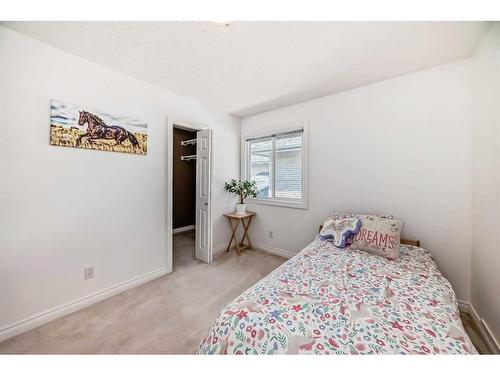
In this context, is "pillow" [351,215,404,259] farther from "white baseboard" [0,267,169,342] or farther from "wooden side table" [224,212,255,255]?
"white baseboard" [0,267,169,342]

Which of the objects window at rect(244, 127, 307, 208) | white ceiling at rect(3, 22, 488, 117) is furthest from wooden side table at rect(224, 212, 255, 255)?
white ceiling at rect(3, 22, 488, 117)

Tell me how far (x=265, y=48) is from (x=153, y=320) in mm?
2608

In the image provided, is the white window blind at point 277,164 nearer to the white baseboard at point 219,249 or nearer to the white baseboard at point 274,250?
the white baseboard at point 274,250

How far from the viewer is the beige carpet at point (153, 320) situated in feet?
4.64

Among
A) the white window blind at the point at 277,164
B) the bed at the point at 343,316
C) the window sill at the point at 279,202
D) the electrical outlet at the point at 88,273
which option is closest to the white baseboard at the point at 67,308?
the electrical outlet at the point at 88,273

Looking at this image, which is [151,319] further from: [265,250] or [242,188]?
[242,188]

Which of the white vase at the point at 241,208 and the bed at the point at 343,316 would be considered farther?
the white vase at the point at 241,208

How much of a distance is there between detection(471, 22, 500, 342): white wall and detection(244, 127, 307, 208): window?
1.68 metres

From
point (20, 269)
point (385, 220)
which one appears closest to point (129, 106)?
point (20, 269)

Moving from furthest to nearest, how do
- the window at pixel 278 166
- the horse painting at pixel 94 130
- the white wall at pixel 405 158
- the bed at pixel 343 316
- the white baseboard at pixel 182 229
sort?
the white baseboard at pixel 182 229 < the window at pixel 278 166 < the white wall at pixel 405 158 < the horse painting at pixel 94 130 < the bed at pixel 343 316

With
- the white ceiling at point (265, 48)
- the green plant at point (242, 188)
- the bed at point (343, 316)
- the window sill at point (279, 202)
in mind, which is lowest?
the bed at point (343, 316)

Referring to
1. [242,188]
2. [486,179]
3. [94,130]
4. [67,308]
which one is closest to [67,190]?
[94,130]

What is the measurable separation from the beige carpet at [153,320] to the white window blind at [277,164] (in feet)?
4.25
